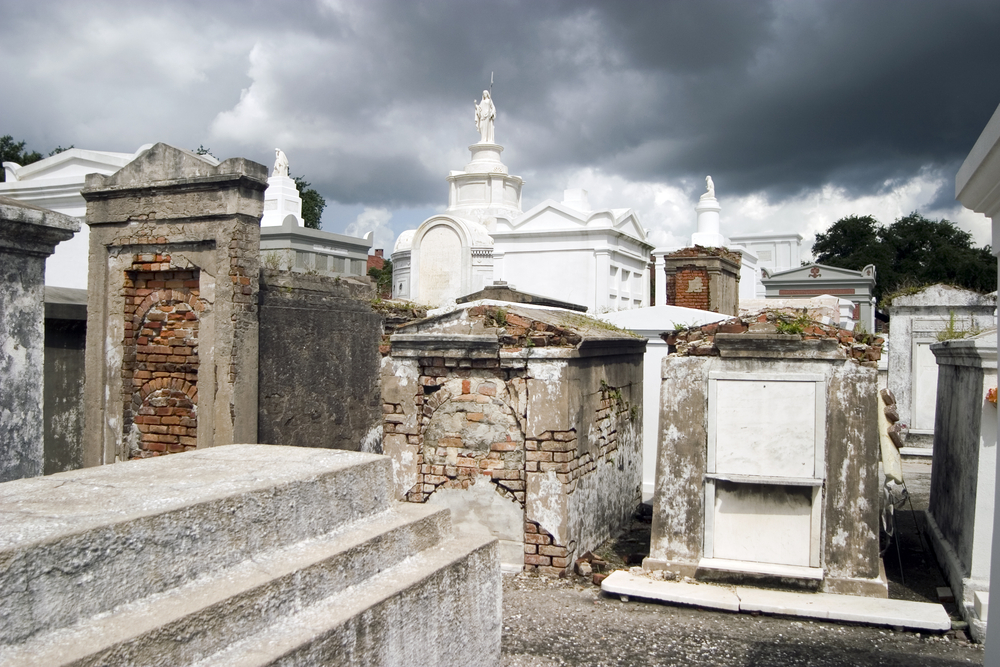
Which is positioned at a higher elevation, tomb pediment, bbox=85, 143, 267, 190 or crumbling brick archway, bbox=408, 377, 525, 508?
tomb pediment, bbox=85, 143, 267, 190

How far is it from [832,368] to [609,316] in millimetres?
3696

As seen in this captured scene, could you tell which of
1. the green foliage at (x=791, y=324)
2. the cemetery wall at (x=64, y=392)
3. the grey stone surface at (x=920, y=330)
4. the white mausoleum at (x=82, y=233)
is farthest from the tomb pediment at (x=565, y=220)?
the cemetery wall at (x=64, y=392)

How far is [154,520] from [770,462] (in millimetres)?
5055

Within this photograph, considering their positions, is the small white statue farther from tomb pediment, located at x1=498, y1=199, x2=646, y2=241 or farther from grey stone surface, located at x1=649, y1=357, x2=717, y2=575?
grey stone surface, located at x1=649, y1=357, x2=717, y2=575

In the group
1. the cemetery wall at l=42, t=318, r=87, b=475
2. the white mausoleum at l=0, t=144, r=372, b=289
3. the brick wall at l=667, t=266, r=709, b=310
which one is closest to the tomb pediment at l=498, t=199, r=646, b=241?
the brick wall at l=667, t=266, r=709, b=310

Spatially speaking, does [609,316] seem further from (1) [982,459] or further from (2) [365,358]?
(1) [982,459]

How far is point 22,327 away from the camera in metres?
3.05

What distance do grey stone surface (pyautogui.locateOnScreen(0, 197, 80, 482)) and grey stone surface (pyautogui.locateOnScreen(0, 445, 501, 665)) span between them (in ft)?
2.39

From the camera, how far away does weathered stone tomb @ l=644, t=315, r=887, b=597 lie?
5.94m

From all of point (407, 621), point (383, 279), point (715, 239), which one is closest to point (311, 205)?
point (383, 279)

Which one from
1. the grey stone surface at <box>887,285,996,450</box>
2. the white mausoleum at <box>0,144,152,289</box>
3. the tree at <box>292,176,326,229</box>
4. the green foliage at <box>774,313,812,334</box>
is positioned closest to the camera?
the green foliage at <box>774,313,812,334</box>

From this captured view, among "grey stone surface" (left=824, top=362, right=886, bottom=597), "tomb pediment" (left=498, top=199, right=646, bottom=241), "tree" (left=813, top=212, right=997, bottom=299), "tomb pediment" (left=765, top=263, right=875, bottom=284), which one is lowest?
"grey stone surface" (left=824, top=362, right=886, bottom=597)

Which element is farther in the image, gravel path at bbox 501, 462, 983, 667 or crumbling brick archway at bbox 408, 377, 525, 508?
crumbling brick archway at bbox 408, 377, 525, 508

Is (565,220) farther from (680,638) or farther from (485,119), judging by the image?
(680,638)
